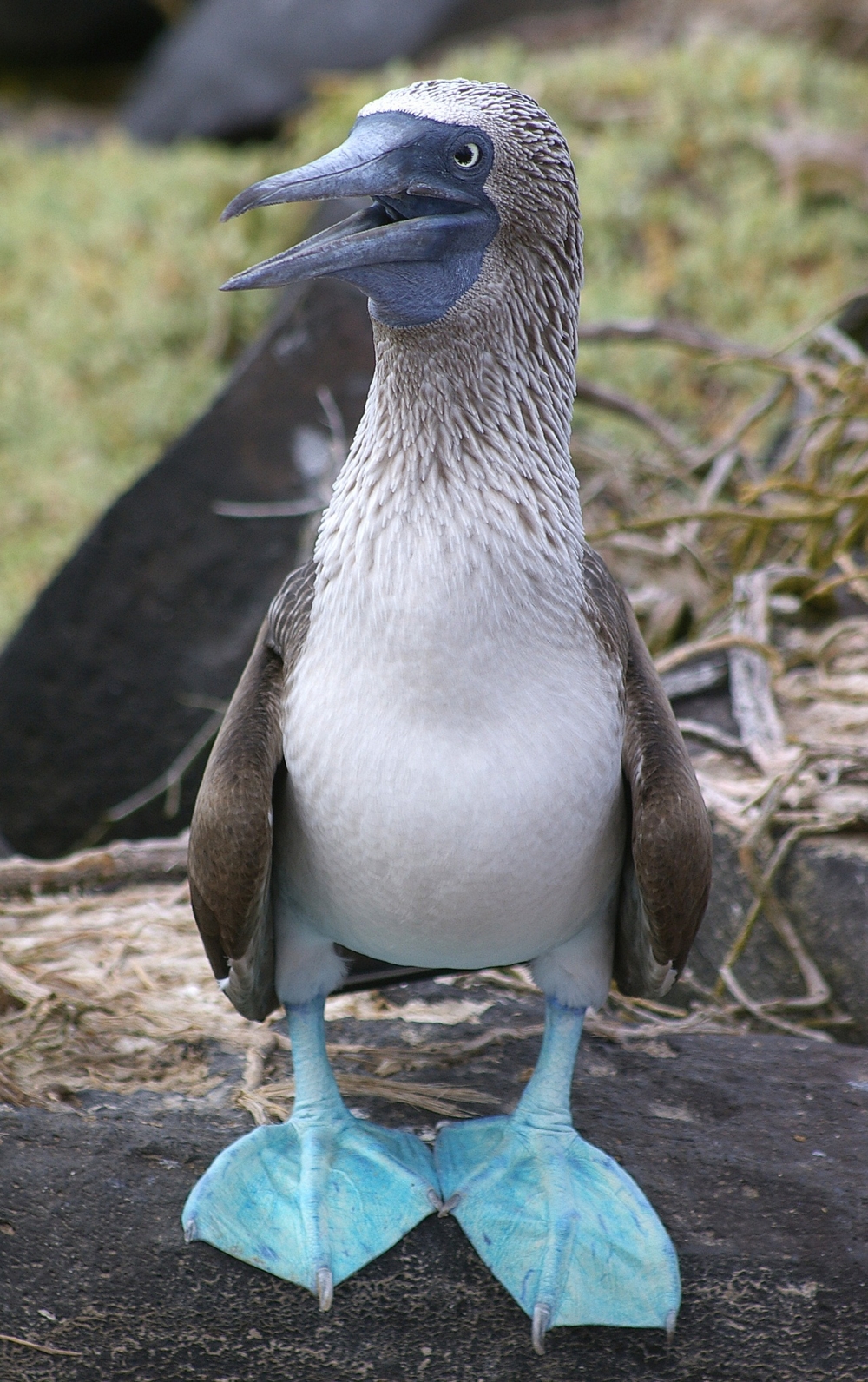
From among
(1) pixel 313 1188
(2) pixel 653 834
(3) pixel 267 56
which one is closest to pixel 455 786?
(2) pixel 653 834

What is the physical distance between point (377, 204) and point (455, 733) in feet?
2.68

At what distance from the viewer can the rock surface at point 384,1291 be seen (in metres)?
2.25

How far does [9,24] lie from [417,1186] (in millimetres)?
12417

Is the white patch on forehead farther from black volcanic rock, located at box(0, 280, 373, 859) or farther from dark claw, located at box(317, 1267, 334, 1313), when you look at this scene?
black volcanic rock, located at box(0, 280, 373, 859)

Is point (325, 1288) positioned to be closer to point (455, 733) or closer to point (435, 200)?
point (455, 733)

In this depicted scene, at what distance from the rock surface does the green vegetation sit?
14.2 feet

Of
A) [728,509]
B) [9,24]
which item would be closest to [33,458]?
[728,509]

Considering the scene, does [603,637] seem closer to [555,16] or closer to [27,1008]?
[27,1008]

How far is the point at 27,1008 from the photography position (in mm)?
2898

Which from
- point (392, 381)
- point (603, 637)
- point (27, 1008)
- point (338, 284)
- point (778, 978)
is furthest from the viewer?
point (338, 284)

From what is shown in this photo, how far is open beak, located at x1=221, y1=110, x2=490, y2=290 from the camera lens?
187cm

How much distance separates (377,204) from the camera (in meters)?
2.04

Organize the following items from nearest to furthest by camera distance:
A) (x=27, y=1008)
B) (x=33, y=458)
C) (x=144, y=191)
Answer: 1. (x=27, y=1008)
2. (x=33, y=458)
3. (x=144, y=191)

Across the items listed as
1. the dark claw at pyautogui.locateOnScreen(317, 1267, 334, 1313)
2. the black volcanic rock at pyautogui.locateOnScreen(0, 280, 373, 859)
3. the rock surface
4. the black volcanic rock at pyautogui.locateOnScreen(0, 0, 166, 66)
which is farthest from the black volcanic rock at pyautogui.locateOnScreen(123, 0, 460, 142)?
the dark claw at pyautogui.locateOnScreen(317, 1267, 334, 1313)
